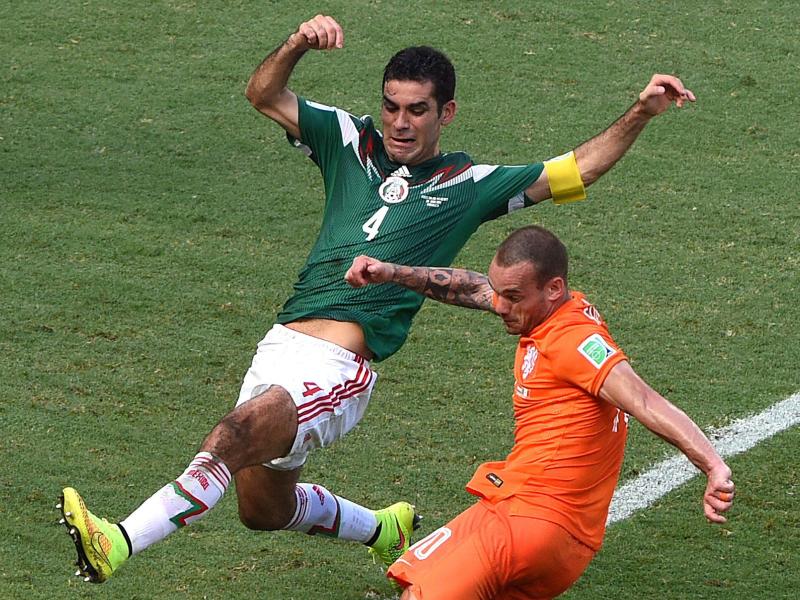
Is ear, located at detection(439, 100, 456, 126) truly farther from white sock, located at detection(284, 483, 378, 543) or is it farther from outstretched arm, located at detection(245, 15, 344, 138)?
white sock, located at detection(284, 483, 378, 543)

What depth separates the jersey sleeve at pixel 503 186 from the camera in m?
5.98

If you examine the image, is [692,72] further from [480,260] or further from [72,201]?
[72,201]

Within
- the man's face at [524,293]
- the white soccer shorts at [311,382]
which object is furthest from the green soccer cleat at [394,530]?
the man's face at [524,293]

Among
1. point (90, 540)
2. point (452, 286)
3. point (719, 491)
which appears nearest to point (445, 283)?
point (452, 286)

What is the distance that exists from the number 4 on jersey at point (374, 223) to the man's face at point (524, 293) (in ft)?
3.12

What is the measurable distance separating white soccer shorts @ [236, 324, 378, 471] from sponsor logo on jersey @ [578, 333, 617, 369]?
117 cm

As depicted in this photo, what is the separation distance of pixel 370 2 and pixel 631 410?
805 centimetres

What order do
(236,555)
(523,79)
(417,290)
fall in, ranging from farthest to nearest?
(523,79) → (236,555) → (417,290)

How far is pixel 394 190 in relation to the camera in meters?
5.89

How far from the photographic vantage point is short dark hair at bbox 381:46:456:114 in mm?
5855

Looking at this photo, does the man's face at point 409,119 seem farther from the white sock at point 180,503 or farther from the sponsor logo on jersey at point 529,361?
the white sock at point 180,503

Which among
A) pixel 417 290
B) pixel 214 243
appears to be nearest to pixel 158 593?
pixel 417 290

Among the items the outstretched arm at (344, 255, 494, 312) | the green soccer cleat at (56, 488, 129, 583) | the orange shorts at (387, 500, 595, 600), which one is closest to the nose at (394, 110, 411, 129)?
the outstretched arm at (344, 255, 494, 312)

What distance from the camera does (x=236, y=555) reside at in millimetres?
6195
